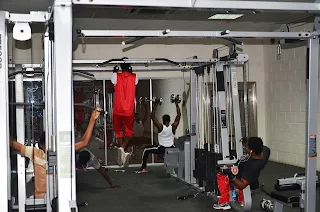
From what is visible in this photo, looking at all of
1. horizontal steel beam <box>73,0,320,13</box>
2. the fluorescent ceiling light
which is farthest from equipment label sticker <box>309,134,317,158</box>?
the fluorescent ceiling light

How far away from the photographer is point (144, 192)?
6.77 metres

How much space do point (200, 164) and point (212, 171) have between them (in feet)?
1.32

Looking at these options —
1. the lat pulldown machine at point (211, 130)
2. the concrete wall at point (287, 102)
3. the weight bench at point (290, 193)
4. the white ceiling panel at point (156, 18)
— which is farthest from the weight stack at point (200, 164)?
the concrete wall at point (287, 102)

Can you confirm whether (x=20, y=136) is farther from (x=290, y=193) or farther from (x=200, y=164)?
(x=290, y=193)

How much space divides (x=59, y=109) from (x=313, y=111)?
2.53 m

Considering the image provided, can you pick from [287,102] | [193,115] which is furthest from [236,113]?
[287,102]

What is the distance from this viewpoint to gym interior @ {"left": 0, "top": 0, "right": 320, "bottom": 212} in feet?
9.29

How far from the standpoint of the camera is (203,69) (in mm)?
6633

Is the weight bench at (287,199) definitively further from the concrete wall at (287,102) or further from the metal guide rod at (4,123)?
the concrete wall at (287,102)

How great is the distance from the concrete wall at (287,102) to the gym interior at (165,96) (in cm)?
3

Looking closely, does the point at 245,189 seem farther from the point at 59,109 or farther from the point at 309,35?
the point at 59,109

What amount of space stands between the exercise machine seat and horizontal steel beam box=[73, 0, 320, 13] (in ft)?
6.25

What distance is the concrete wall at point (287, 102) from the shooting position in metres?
9.00

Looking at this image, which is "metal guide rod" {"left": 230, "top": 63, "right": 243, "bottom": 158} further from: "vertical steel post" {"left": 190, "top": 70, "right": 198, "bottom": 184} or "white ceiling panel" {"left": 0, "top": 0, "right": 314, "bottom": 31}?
"white ceiling panel" {"left": 0, "top": 0, "right": 314, "bottom": 31}
